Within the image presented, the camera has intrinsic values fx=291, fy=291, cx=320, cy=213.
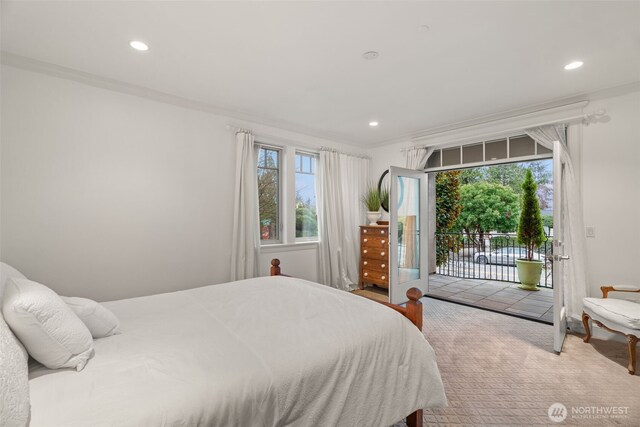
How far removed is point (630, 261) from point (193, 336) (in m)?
4.12

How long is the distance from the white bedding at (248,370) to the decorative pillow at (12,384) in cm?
6

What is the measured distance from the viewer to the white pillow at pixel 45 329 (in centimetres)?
114

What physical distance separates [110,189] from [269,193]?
6.36 ft

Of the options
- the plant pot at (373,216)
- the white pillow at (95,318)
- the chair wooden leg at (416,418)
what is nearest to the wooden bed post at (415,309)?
the chair wooden leg at (416,418)

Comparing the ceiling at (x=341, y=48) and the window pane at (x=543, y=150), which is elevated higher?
the ceiling at (x=341, y=48)

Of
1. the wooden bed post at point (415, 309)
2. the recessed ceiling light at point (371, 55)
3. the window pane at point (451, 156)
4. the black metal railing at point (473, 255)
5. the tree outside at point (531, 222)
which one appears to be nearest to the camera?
the wooden bed post at point (415, 309)

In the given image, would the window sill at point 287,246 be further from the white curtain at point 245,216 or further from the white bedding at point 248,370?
the white bedding at point 248,370

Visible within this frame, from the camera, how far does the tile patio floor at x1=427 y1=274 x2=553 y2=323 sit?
403cm

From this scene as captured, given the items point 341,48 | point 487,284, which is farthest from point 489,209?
point 341,48

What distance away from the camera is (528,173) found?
17.8 ft

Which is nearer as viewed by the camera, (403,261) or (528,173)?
(403,261)

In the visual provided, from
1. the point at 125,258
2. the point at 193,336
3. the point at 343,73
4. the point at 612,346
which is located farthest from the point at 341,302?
the point at 612,346

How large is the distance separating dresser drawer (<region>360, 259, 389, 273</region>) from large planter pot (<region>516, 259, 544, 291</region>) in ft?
9.19

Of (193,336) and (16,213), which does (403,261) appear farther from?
(16,213)
